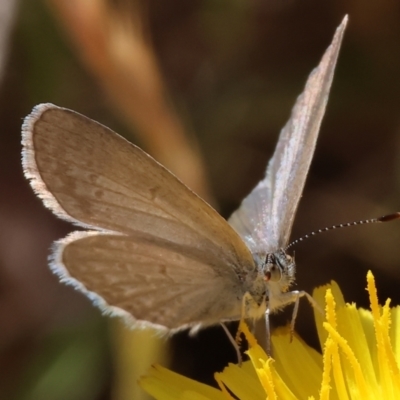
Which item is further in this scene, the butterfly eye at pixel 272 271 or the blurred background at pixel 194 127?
the blurred background at pixel 194 127

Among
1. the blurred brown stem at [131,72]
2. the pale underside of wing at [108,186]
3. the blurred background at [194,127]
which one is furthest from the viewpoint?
the blurred background at [194,127]

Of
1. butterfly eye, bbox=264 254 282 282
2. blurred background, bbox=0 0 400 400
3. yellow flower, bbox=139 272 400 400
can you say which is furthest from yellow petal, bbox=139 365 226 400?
blurred background, bbox=0 0 400 400

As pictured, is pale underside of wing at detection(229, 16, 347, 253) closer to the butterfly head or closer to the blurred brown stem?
the butterfly head

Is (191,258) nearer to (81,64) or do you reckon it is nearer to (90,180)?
(90,180)

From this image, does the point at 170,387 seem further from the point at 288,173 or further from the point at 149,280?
the point at 288,173

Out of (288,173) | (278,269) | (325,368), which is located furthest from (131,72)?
(325,368)

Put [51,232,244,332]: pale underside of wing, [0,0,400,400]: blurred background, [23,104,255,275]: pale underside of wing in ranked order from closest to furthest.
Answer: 1. [23,104,255,275]: pale underside of wing
2. [51,232,244,332]: pale underside of wing
3. [0,0,400,400]: blurred background

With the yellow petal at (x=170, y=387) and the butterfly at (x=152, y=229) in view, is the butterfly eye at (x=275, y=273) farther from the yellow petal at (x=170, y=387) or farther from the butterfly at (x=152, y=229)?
the yellow petal at (x=170, y=387)

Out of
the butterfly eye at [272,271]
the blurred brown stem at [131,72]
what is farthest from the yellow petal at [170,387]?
the blurred brown stem at [131,72]
